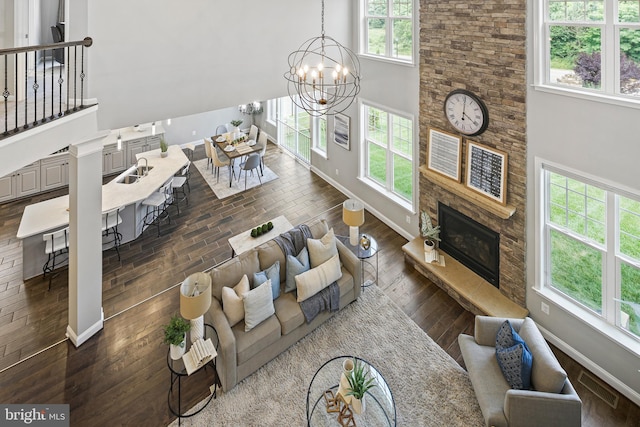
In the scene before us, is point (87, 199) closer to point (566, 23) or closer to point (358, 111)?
point (358, 111)

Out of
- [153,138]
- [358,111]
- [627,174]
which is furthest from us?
[153,138]

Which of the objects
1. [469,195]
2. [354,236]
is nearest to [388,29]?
[469,195]

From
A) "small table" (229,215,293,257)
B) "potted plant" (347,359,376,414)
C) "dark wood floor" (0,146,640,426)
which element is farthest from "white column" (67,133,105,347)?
"potted plant" (347,359,376,414)

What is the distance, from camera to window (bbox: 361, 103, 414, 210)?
20.8ft

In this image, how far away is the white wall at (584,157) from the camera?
3305 mm

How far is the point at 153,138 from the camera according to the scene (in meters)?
10.0

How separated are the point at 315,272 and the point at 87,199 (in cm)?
291

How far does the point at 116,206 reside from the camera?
5844 mm

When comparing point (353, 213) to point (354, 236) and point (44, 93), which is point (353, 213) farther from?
point (44, 93)

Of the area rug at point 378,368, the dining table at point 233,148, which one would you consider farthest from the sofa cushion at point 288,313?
the dining table at point 233,148

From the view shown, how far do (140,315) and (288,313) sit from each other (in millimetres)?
2297

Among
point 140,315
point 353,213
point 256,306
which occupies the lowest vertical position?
point 140,315

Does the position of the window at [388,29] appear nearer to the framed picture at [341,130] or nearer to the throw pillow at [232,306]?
the framed picture at [341,130]

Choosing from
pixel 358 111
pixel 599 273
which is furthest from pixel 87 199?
pixel 599 273
